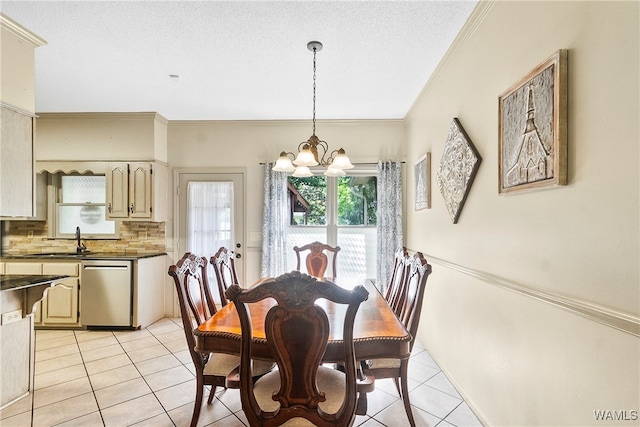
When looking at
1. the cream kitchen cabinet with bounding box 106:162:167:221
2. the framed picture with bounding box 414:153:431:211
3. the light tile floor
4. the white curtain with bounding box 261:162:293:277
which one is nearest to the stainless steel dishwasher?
the light tile floor

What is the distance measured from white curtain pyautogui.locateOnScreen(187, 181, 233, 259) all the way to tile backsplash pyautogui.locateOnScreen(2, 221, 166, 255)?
69 cm

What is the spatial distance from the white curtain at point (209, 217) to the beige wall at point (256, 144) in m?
0.25

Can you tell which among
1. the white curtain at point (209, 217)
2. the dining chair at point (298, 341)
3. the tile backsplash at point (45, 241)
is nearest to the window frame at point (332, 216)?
the white curtain at point (209, 217)

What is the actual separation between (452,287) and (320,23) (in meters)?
2.27

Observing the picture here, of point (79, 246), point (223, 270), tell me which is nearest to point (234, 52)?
point (223, 270)

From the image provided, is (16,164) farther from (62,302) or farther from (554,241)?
(554,241)

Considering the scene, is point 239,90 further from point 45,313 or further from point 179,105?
point 45,313

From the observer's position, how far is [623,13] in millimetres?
1076

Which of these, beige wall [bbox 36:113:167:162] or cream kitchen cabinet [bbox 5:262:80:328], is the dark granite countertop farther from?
beige wall [bbox 36:113:167:162]

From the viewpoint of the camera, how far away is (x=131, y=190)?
13.7 feet

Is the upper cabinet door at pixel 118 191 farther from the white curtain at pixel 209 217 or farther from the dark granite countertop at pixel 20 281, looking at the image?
the dark granite countertop at pixel 20 281

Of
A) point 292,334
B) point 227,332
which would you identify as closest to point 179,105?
point 227,332

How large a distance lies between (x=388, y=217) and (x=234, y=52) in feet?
8.79

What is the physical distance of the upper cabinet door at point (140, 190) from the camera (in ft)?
13.6
